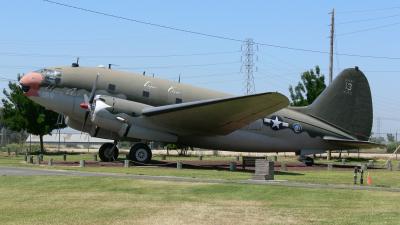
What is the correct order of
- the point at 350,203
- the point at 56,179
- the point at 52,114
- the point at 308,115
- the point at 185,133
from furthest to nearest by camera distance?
the point at 52,114
the point at 308,115
the point at 185,133
the point at 56,179
the point at 350,203

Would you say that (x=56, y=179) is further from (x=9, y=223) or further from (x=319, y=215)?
(x=319, y=215)

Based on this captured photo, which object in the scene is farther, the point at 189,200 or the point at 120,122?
the point at 120,122

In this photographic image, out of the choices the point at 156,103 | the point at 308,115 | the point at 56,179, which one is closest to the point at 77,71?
the point at 156,103

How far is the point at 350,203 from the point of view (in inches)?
667

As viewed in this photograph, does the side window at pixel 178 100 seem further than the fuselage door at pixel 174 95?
Yes

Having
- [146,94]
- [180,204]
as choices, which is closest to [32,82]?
[146,94]

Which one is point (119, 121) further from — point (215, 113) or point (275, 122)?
point (275, 122)

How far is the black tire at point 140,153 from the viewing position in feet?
112

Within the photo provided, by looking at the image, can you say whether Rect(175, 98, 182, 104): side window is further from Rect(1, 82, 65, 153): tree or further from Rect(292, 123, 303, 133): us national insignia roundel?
Rect(1, 82, 65, 153): tree

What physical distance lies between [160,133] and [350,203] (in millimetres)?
18973

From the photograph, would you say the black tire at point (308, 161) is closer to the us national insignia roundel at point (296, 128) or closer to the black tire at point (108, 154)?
the us national insignia roundel at point (296, 128)

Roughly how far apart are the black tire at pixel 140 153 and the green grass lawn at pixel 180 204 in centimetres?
1154

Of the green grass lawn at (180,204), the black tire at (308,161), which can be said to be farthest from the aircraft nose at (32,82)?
the black tire at (308,161)

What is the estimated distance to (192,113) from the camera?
32688mm
